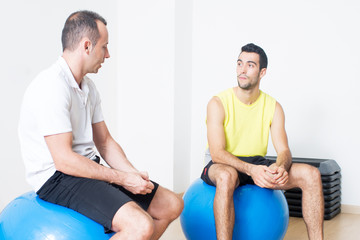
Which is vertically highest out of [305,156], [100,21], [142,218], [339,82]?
[100,21]

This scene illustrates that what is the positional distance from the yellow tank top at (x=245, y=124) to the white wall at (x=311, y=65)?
1.09 m

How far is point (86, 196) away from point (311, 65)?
8.27 ft

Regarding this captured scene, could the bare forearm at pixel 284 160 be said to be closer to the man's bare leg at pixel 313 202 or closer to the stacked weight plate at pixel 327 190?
the man's bare leg at pixel 313 202

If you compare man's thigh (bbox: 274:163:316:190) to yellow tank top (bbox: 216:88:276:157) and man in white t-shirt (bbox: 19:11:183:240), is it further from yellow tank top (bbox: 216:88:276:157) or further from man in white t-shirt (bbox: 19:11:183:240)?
man in white t-shirt (bbox: 19:11:183:240)

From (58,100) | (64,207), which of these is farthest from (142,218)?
(58,100)

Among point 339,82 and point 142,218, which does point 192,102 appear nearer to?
point 339,82

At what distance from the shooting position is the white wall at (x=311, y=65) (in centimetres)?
352

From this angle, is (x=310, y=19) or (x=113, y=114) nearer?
(x=310, y=19)

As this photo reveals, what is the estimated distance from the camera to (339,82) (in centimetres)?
354

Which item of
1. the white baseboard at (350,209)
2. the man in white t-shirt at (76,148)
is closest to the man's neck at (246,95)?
the man in white t-shirt at (76,148)

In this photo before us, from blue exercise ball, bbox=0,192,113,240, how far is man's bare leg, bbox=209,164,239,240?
0.69m

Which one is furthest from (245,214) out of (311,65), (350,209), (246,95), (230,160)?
(311,65)

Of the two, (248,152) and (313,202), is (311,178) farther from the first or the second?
(248,152)

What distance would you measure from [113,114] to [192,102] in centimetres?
72
